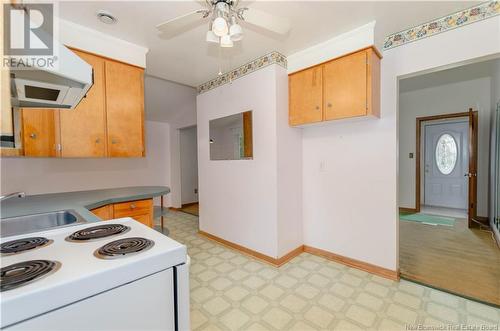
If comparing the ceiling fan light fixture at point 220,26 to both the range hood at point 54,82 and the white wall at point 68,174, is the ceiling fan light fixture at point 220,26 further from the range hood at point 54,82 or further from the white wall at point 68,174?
the white wall at point 68,174

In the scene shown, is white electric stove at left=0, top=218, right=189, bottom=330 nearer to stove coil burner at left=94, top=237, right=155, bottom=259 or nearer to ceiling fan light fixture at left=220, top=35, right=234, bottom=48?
stove coil burner at left=94, top=237, right=155, bottom=259

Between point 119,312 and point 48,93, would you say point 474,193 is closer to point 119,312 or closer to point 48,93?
point 119,312

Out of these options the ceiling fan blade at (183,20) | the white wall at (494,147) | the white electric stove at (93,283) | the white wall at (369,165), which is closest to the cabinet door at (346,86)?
the white wall at (369,165)

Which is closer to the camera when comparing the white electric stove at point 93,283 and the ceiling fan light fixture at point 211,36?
the white electric stove at point 93,283

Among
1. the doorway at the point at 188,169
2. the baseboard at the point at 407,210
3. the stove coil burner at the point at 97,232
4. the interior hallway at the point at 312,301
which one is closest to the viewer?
the stove coil burner at the point at 97,232

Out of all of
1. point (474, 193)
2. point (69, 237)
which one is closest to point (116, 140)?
point (69, 237)

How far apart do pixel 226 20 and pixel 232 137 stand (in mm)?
1700

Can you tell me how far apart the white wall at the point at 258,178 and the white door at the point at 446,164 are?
4.63 meters

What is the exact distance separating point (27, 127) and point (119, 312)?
6.67ft

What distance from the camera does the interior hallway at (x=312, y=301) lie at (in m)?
1.67

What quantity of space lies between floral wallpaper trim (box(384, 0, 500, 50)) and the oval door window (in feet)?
14.8

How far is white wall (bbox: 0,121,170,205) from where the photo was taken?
8.30 feet

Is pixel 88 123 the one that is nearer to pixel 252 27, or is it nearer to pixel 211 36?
pixel 211 36

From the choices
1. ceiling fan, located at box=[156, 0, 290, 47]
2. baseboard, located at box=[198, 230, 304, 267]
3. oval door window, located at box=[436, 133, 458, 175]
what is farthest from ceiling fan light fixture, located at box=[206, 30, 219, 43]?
oval door window, located at box=[436, 133, 458, 175]
